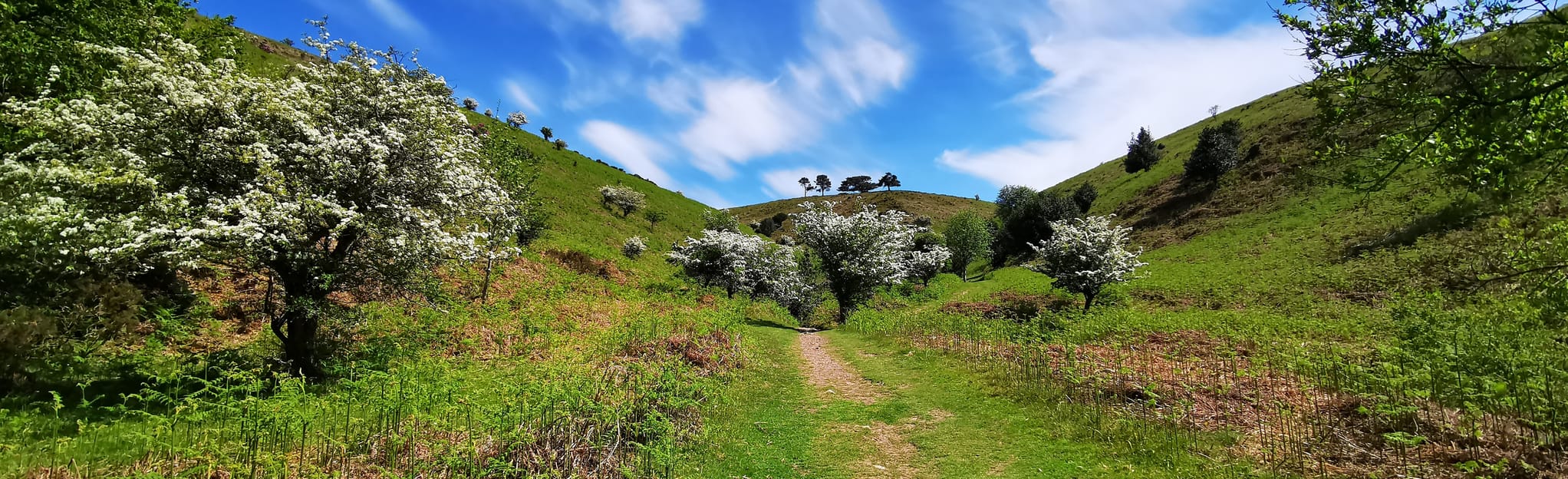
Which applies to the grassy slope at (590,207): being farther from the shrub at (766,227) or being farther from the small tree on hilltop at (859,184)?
the small tree on hilltop at (859,184)

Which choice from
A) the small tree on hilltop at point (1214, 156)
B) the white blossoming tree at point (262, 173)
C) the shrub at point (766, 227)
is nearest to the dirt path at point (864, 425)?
the white blossoming tree at point (262, 173)

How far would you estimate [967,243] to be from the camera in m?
71.1

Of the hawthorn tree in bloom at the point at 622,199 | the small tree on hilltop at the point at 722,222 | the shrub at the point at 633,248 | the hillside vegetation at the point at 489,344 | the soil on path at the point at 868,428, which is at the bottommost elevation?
the soil on path at the point at 868,428

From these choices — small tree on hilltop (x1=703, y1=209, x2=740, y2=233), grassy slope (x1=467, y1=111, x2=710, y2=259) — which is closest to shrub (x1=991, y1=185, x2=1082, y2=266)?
small tree on hilltop (x1=703, y1=209, x2=740, y2=233)

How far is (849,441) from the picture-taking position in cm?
1029

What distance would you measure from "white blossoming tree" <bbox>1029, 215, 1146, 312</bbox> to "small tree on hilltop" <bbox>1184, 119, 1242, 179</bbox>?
3605 cm

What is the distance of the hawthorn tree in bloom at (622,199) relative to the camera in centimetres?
5800

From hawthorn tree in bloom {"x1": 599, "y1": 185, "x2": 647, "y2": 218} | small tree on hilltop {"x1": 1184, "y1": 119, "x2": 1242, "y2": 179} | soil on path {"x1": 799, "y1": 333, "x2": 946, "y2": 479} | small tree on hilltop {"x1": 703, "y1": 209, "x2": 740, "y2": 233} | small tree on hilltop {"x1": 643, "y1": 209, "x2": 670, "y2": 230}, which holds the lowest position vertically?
soil on path {"x1": 799, "y1": 333, "x2": 946, "y2": 479}

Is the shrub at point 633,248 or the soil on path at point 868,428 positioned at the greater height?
the shrub at point 633,248

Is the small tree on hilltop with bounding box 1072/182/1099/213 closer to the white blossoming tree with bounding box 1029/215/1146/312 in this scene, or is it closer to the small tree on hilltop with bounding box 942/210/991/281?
the small tree on hilltop with bounding box 942/210/991/281

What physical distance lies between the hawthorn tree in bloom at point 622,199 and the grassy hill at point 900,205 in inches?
2171

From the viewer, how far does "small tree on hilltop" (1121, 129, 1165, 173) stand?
250 feet

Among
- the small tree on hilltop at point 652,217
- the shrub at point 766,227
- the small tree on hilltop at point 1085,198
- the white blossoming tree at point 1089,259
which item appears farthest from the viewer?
the shrub at point 766,227

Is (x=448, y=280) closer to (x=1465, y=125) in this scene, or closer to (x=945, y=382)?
(x=945, y=382)
